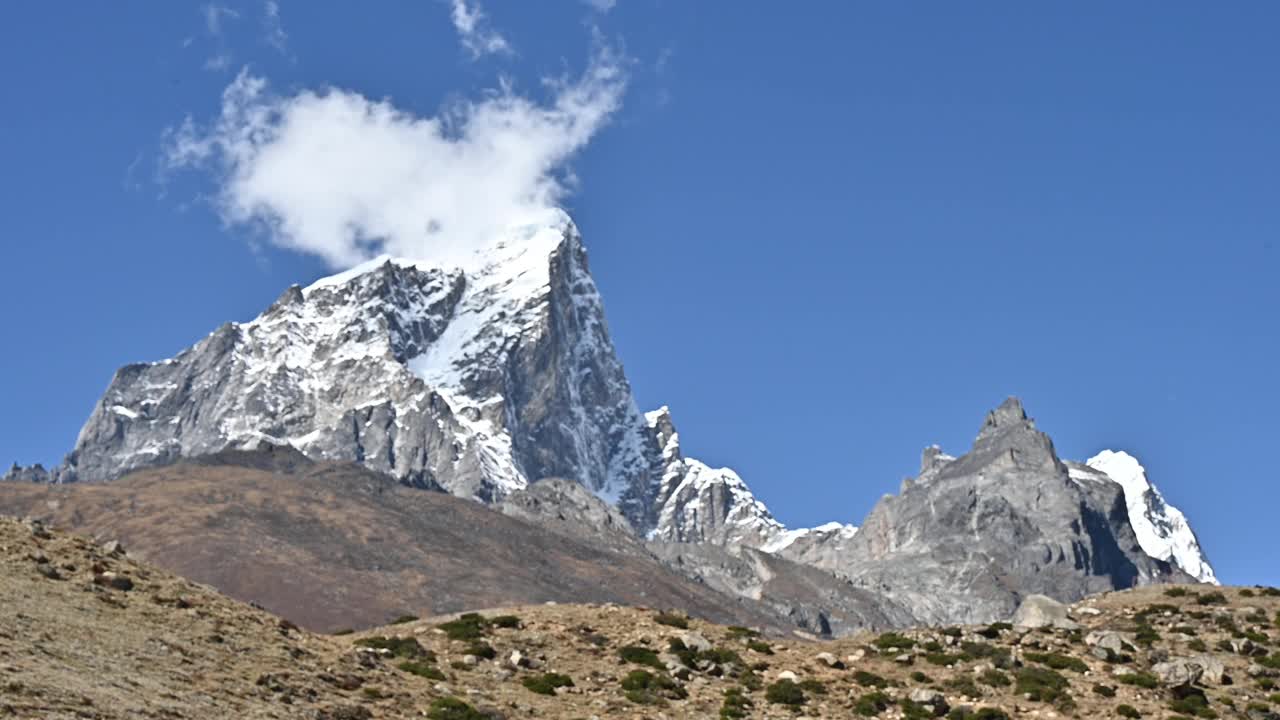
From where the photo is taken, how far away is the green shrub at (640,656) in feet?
209

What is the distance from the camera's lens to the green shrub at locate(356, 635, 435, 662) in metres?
61.8

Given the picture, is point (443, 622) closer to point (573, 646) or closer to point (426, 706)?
point (573, 646)

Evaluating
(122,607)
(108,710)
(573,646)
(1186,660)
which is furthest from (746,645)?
(108,710)

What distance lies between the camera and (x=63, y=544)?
187ft

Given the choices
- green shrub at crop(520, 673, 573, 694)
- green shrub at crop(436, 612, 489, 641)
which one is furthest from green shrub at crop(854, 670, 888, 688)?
green shrub at crop(436, 612, 489, 641)

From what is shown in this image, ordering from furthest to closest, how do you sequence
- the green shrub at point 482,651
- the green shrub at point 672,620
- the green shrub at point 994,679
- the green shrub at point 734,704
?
the green shrub at point 672,620
the green shrub at point 994,679
the green shrub at point 482,651
the green shrub at point 734,704

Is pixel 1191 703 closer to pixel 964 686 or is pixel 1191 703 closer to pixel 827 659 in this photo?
pixel 964 686

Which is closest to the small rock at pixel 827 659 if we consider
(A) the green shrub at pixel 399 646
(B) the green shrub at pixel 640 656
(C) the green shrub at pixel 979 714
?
(C) the green shrub at pixel 979 714

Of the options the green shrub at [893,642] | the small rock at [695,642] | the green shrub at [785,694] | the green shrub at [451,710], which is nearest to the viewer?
the green shrub at [451,710]

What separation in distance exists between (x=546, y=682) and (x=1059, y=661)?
2395 cm

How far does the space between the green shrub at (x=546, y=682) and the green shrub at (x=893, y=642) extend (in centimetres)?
1919

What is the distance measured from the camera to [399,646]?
63.0m

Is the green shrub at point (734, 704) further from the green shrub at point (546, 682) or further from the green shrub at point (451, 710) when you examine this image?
the green shrub at point (451, 710)

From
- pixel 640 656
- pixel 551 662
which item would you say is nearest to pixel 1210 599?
pixel 640 656
